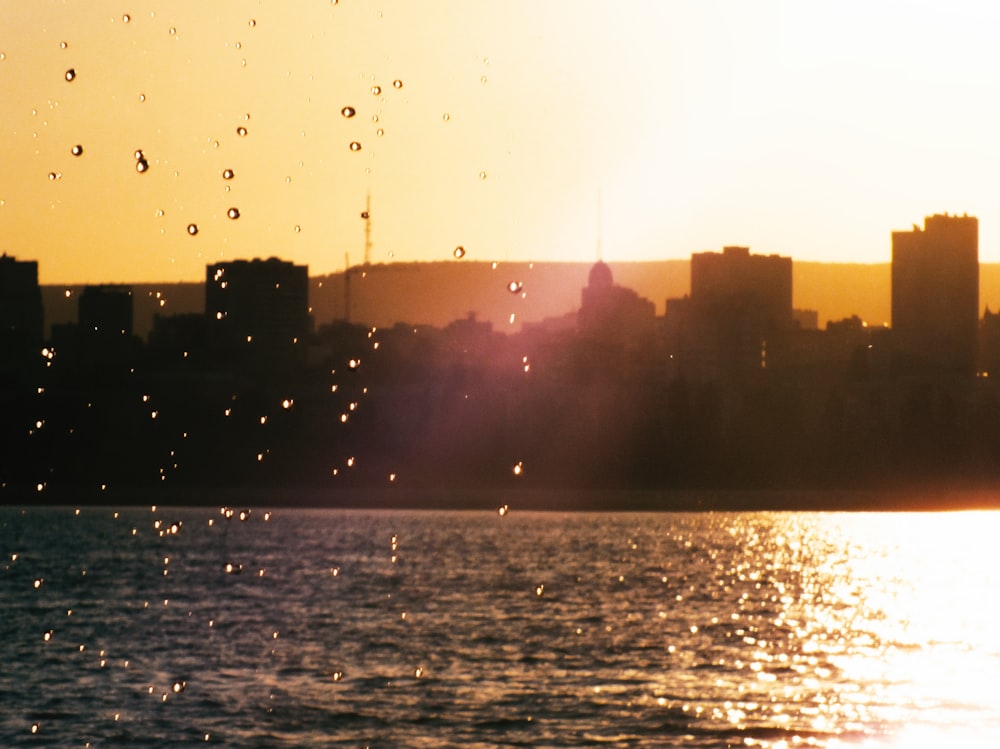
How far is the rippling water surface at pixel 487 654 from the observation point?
40281 mm

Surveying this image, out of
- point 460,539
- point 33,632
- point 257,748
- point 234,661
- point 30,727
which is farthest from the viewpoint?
point 460,539

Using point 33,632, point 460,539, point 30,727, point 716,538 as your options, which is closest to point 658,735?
point 30,727

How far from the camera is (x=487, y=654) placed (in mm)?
53406

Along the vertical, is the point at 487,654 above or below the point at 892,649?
above

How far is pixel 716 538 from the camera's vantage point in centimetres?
16375

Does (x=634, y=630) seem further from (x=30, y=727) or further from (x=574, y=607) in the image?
(x=30, y=727)

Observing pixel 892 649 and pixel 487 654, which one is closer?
pixel 487 654

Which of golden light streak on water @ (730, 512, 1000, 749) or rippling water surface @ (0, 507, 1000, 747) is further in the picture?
golden light streak on water @ (730, 512, 1000, 749)

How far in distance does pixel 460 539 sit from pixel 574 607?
74.8 metres

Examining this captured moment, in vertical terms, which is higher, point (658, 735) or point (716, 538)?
point (658, 735)

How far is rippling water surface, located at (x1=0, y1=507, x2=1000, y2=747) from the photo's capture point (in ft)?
132

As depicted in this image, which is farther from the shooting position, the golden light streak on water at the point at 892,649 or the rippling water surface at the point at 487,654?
the golden light streak on water at the point at 892,649

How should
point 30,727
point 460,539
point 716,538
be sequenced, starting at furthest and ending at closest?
point 716,538 < point 460,539 < point 30,727

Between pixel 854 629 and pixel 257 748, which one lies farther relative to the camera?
pixel 854 629
